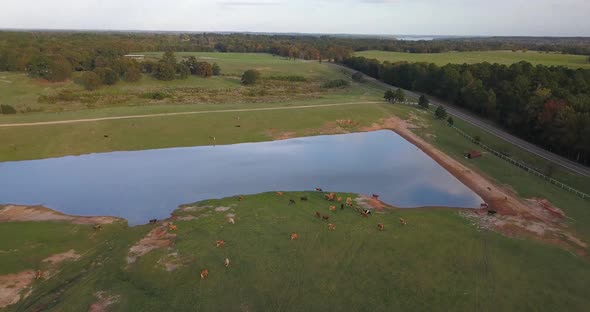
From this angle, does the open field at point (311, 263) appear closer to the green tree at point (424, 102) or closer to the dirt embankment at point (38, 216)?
the dirt embankment at point (38, 216)

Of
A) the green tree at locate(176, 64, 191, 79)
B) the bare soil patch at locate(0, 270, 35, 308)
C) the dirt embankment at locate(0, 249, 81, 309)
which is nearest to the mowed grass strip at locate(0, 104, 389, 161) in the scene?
the dirt embankment at locate(0, 249, 81, 309)

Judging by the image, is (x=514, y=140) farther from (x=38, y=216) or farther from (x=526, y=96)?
(x=38, y=216)

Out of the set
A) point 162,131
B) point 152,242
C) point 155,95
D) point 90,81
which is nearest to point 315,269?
point 152,242

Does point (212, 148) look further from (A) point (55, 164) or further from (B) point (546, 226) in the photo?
(B) point (546, 226)

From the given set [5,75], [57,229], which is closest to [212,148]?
[57,229]

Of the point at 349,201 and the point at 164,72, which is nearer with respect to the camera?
the point at 349,201

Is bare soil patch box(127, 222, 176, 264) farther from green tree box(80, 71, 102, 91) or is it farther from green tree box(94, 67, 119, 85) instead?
green tree box(94, 67, 119, 85)
